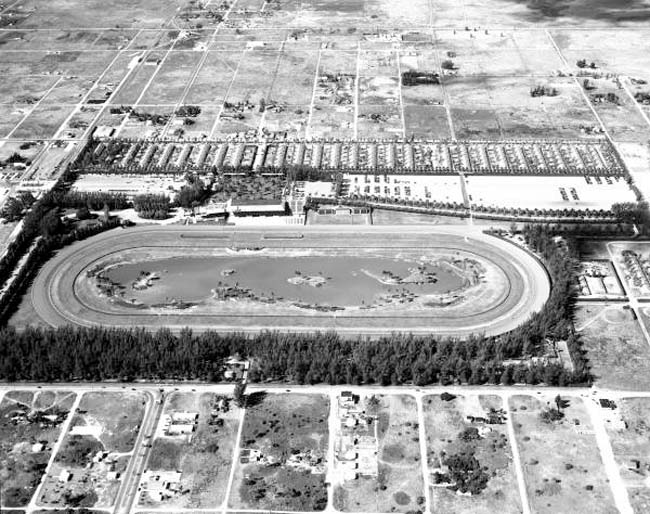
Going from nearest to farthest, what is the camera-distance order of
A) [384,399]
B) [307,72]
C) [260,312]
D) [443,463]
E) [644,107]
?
1. [443,463]
2. [384,399]
3. [260,312]
4. [644,107]
5. [307,72]

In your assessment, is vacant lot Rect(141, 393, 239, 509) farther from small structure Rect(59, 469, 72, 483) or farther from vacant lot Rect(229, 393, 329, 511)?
small structure Rect(59, 469, 72, 483)

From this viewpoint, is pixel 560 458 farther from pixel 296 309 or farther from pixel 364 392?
pixel 296 309

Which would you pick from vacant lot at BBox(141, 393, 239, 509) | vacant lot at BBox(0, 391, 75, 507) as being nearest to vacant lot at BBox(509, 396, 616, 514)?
vacant lot at BBox(141, 393, 239, 509)

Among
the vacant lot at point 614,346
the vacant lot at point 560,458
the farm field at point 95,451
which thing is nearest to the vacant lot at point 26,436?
the farm field at point 95,451

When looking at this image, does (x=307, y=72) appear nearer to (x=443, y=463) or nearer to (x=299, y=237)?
(x=299, y=237)

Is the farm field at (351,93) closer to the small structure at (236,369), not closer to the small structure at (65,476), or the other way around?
the small structure at (236,369)

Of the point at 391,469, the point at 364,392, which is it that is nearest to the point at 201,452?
the point at 364,392

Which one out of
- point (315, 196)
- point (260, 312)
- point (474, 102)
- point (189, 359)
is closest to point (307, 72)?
point (474, 102)
